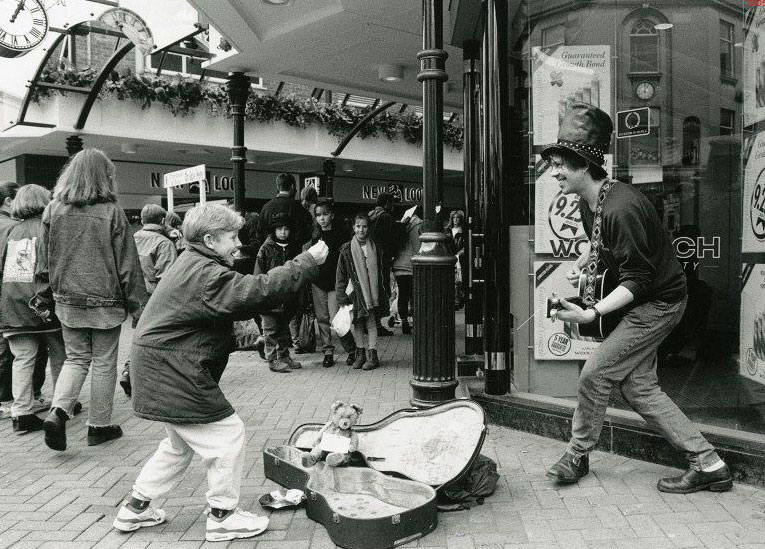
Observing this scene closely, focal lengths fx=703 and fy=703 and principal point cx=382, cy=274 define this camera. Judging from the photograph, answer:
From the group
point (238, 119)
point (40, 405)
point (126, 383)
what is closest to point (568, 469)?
point (126, 383)

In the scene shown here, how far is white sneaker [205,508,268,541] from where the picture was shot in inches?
132

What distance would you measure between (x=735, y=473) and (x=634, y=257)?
141 centimetres

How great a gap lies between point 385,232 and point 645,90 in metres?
3.98

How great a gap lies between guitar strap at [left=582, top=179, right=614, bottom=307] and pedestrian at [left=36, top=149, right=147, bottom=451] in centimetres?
303

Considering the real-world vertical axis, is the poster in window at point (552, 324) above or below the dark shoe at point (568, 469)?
above

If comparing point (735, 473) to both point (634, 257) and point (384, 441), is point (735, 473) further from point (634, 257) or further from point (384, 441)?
point (384, 441)

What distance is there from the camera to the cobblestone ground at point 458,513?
10.9ft

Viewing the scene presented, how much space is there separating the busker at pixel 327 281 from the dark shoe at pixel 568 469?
4.39 m

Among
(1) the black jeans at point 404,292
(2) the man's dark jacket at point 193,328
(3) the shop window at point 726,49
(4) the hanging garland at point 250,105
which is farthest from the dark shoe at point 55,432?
(4) the hanging garland at point 250,105

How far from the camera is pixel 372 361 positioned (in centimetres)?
786

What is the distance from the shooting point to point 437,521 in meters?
3.45

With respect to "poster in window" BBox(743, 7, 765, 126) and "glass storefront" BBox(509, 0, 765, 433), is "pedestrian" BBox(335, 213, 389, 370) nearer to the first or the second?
"glass storefront" BBox(509, 0, 765, 433)

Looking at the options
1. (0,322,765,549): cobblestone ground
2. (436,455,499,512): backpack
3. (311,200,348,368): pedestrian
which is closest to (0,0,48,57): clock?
(311,200,348,368): pedestrian

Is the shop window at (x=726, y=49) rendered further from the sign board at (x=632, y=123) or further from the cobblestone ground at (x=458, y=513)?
the cobblestone ground at (x=458, y=513)
